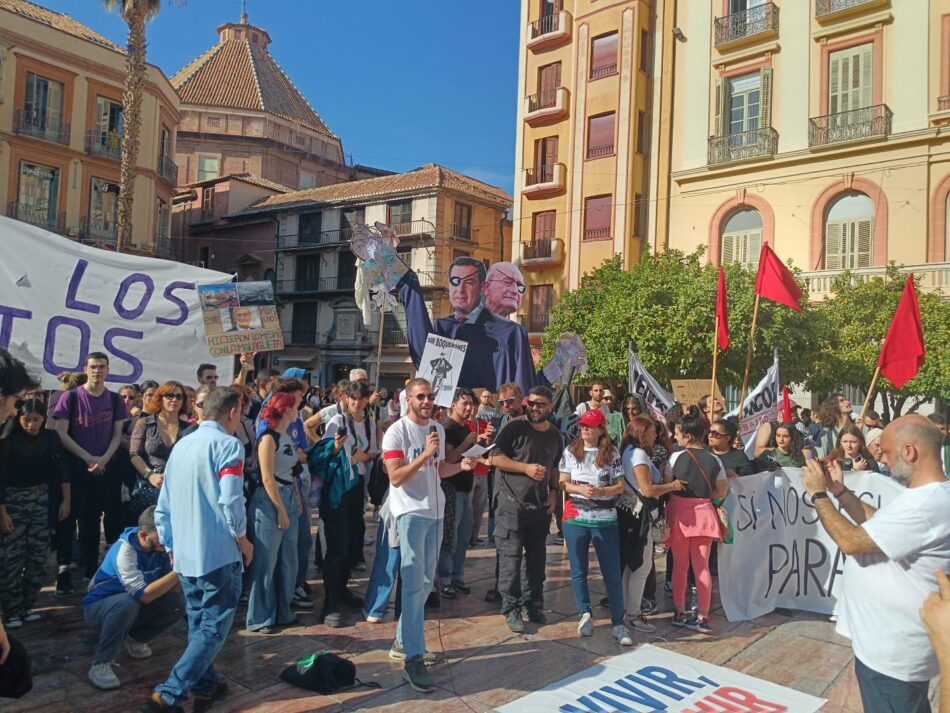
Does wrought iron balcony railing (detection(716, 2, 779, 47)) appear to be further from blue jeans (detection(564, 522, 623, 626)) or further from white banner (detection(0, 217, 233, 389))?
blue jeans (detection(564, 522, 623, 626))

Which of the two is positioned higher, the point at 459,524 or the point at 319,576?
the point at 459,524

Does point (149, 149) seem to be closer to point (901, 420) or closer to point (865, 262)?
point (865, 262)

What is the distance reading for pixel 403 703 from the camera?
170 inches

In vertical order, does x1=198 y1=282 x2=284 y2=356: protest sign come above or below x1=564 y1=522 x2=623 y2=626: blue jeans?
above

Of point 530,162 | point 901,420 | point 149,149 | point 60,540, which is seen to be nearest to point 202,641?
point 60,540

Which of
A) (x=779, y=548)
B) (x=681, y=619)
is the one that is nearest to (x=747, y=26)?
(x=779, y=548)

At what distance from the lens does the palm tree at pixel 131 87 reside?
777 inches

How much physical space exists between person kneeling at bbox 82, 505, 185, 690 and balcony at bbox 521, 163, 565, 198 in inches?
974

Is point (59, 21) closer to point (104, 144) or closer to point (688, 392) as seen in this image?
point (104, 144)

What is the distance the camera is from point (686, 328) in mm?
17719

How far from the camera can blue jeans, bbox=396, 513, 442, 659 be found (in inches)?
178

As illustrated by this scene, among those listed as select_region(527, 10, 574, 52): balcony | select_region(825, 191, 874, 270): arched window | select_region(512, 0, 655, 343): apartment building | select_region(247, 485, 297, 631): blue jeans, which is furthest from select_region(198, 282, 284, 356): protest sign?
select_region(527, 10, 574, 52): balcony

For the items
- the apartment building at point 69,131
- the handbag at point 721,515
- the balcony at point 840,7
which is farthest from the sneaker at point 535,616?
the apartment building at point 69,131

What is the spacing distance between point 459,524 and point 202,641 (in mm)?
3193
